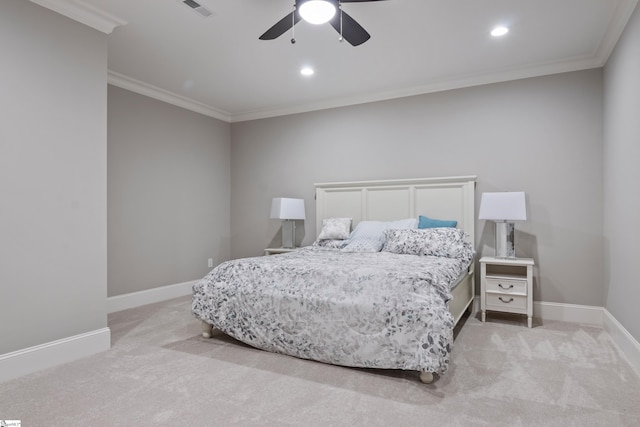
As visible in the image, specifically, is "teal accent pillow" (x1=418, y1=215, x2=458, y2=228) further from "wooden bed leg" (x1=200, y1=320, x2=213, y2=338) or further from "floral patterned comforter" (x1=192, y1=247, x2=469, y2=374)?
"wooden bed leg" (x1=200, y1=320, x2=213, y2=338)

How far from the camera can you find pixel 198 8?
280cm

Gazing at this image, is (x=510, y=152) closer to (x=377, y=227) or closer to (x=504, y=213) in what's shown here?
(x=504, y=213)

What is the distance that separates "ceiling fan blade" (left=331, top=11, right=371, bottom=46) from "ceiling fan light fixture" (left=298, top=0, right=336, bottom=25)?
0.29 ft

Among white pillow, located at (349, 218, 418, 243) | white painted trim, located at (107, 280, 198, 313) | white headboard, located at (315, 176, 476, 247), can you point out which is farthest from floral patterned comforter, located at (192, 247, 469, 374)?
white painted trim, located at (107, 280, 198, 313)

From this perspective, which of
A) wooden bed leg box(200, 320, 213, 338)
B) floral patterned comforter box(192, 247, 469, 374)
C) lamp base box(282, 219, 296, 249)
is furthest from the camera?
lamp base box(282, 219, 296, 249)

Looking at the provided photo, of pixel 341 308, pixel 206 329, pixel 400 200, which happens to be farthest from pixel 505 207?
pixel 206 329

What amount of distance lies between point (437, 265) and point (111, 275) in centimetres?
350

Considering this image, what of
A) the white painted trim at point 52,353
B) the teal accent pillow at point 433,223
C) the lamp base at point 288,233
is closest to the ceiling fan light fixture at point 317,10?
the teal accent pillow at point 433,223

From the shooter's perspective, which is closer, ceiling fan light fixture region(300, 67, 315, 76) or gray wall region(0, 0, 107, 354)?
gray wall region(0, 0, 107, 354)

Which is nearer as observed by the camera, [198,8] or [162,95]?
[198,8]

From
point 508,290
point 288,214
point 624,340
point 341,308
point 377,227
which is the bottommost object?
point 624,340

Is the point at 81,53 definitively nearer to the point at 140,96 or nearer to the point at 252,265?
the point at 140,96

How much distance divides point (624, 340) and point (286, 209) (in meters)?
3.60

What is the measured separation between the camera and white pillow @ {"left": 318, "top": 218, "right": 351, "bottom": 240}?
446 cm
